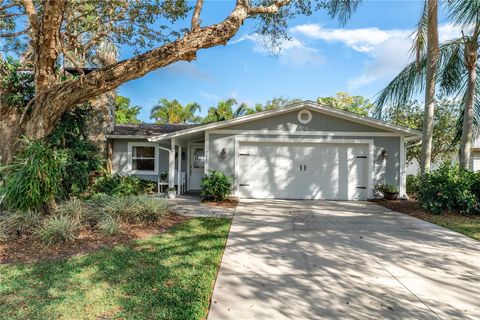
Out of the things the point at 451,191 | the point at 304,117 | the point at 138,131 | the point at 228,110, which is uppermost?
the point at 228,110

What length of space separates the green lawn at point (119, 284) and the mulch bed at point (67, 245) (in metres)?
0.31

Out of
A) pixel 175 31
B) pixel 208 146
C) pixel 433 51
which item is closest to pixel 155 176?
pixel 208 146

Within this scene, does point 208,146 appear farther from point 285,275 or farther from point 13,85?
point 285,275

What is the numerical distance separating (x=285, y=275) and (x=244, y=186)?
7.54m

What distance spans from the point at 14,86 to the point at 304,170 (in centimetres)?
922

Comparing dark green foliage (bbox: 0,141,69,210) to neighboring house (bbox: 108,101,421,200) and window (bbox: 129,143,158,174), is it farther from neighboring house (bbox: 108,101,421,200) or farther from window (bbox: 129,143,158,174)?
window (bbox: 129,143,158,174)

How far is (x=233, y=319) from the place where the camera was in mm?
2756

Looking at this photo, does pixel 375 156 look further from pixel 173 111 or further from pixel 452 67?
pixel 173 111

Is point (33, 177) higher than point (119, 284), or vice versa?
point (33, 177)

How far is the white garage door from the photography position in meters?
11.2

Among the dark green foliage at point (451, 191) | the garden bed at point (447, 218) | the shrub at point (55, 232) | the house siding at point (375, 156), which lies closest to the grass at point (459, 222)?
the garden bed at point (447, 218)

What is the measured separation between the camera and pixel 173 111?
28.0 m

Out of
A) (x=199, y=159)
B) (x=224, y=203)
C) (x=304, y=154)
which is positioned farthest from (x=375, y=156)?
(x=199, y=159)

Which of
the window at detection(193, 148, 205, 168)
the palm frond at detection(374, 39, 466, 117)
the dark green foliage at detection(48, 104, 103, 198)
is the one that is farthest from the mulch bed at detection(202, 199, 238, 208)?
the palm frond at detection(374, 39, 466, 117)
